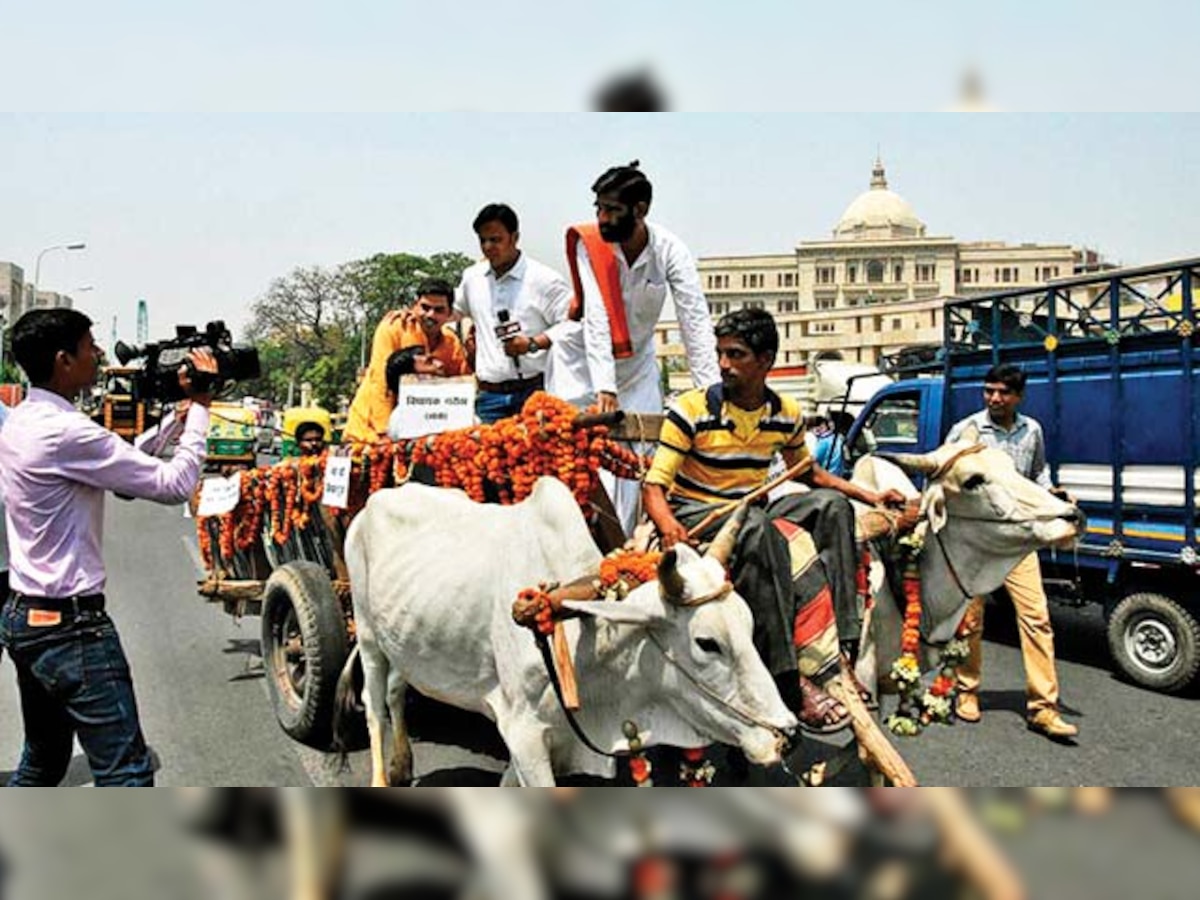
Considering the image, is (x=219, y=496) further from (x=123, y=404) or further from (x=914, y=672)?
(x=123, y=404)

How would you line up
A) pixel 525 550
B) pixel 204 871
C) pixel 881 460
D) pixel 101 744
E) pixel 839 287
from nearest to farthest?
pixel 204 871 → pixel 101 744 → pixel 525 550 → pixel 881 460 → pixel 839 287

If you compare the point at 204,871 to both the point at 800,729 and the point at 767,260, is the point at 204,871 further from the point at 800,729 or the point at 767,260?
the point at 767,260

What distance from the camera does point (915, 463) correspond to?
415cm

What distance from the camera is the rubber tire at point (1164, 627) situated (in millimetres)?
6809

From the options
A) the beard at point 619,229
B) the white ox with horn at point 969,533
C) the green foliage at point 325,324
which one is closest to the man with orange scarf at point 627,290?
the beard at point 619,229

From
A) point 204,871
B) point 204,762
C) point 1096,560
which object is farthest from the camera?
point 1096,560

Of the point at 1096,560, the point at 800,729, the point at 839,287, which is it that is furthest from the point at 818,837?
the point at 839,287

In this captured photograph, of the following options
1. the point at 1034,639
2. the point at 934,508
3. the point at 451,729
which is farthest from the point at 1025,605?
the point at 451,729

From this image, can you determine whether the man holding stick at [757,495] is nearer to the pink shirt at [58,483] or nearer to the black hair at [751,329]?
the black hair at [751,329]

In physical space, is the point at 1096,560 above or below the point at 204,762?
above

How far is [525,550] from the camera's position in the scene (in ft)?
11.7

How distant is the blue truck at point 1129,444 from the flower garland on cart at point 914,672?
139 inches

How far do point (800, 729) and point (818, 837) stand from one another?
3.39ft

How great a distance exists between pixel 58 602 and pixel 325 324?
113ft
